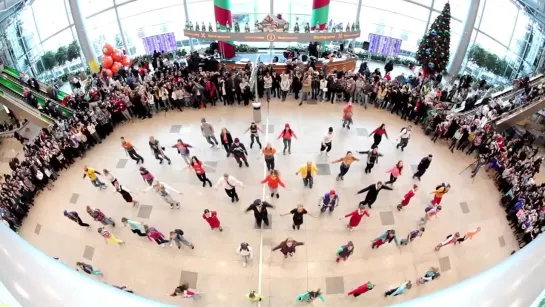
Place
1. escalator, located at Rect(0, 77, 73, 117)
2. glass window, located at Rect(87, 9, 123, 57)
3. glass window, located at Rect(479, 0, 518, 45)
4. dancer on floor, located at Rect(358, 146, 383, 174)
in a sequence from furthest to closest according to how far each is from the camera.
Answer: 1. glass window, located at Rect(87, 9, 123, 57)
2. glass window, located at Rect(479, 0, 518, 45)
3. escalator, located at Rect(0, 77, 73, 117)
4. dancer on floor, located at Rect(358, 146, 383, 174)

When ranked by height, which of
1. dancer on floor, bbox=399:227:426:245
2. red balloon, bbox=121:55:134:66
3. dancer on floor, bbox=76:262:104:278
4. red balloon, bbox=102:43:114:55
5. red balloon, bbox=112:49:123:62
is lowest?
dancer on floor, bbox=76:262:104:278

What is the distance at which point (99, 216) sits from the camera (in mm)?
7988

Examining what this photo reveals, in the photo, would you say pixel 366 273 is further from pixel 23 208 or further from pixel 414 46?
pixel 414 46

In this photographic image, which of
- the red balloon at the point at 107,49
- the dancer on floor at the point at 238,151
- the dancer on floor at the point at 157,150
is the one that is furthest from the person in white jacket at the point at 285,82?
the red balloon at the point at 107,49

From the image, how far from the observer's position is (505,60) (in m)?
16.3

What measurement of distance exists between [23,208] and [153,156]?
144 inches

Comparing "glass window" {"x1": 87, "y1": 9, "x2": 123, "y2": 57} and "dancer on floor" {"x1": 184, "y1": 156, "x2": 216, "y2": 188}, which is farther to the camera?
"glass window" {"x1": 87, "y1": 9, "x2": 123, "y2": 57}

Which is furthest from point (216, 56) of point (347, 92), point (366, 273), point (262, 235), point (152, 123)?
point (366, 273)

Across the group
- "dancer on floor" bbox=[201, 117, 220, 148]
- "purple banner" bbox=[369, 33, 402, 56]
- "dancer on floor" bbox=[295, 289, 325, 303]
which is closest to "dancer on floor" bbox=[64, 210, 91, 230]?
"dancer on floor" bbox=[201, 117, 220, 148]

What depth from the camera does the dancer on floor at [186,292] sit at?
6.62 metres

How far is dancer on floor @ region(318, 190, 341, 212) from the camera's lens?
798 cm

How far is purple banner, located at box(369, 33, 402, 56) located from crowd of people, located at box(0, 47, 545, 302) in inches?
155

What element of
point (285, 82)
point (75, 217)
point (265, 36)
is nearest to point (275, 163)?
point (285, 82)

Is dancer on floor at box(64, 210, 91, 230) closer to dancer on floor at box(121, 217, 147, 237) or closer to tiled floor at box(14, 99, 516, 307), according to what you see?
tiled floor at box(14, 99, 516, 307)
